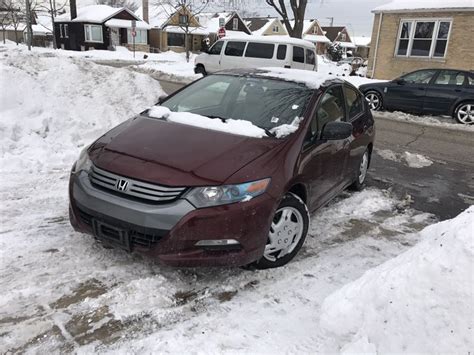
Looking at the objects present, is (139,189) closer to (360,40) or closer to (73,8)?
(73,8)

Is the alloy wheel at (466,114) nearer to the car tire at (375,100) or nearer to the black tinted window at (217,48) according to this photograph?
the car tire at (375,100)

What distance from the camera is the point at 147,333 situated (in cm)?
273

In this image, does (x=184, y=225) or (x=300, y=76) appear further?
(x=300, y=76)

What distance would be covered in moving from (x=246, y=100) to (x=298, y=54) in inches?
508

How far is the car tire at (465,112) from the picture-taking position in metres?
12.4

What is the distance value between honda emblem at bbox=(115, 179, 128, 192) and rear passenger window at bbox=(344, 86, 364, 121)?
2.94 m

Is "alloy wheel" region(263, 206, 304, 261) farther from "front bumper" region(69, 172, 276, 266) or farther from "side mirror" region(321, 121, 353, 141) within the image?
"side mirror" region(321, 121, 353, 141)

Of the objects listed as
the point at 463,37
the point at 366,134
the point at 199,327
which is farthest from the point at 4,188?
the point at 463,37

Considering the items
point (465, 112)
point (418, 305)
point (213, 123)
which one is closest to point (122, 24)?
point (465, 112)

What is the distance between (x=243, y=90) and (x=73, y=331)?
9.18ft

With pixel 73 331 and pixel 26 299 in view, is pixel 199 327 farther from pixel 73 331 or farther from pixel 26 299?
pixel 26 299

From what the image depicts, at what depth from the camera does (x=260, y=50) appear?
16.7 meters

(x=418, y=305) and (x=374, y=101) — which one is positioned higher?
(x=418, y=305)

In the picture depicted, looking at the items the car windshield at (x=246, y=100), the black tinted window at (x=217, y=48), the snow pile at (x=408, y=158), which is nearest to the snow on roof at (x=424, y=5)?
the black tinted window at (x=217, y=48)
